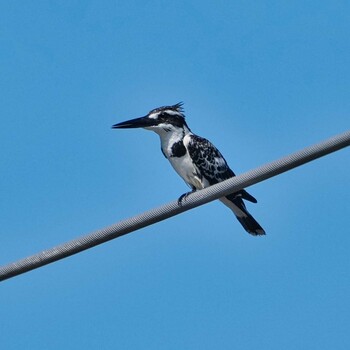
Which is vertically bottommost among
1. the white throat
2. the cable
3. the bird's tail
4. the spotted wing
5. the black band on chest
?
the cable

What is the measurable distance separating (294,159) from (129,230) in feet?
3.46

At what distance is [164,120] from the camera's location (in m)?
11.0

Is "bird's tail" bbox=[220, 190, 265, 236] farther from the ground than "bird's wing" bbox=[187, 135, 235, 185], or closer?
closer

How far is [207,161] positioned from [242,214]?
677mm

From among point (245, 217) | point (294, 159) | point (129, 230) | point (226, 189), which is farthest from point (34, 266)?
point (245, 217)

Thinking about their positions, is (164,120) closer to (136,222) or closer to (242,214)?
(242,214)

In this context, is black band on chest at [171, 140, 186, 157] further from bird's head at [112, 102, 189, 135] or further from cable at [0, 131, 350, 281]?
cable at [0, 131, 350, 281]

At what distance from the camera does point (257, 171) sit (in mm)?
5914

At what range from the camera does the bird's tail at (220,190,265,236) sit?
10.5 meters

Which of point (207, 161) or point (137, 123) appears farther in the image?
point (207, 161)

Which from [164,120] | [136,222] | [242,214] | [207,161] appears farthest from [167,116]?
[136,222]

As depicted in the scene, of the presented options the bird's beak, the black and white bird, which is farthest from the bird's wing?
the bird's beak

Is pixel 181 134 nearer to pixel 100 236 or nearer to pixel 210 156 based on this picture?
pixel 210 156

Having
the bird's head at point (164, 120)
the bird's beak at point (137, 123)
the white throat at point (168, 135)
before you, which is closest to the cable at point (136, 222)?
the bird's beak at point (137, 123)
